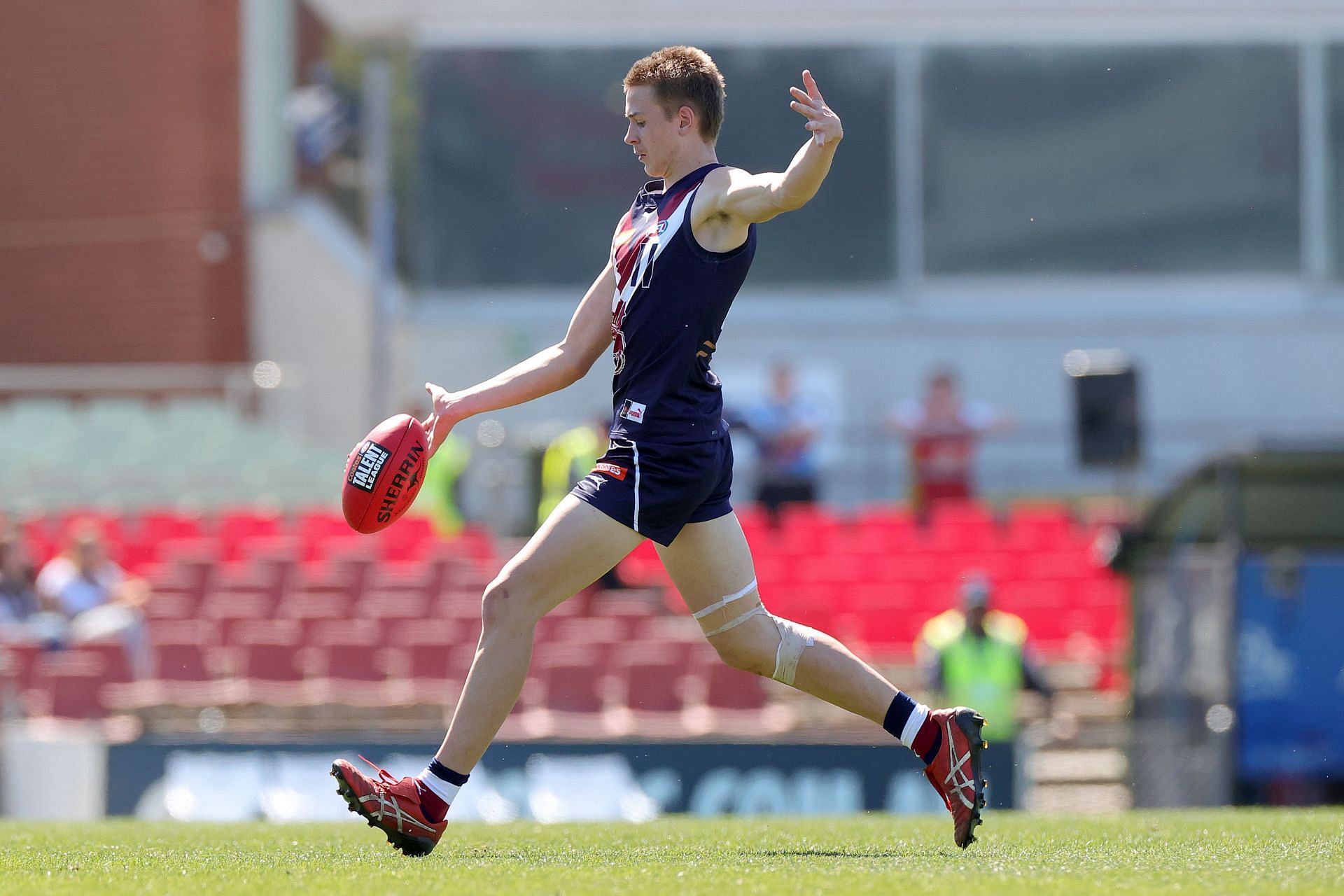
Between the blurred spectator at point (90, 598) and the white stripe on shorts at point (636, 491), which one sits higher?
the white stripe on shorts at point (636, 491)

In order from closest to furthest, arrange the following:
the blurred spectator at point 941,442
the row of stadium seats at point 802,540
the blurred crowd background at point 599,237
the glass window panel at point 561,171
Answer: the row of stadium seats at point 802,540, the blurred spectator at point 941,442, the blurred crowd background at point 599,237, the glass window panel at point 561,171

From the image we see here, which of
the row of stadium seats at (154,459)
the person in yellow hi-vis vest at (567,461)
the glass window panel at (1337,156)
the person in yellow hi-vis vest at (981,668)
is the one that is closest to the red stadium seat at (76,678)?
the person in yellow hi-vis vest at (567,461)

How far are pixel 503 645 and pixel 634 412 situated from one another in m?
0.63

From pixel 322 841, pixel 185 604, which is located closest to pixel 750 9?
pixel 185 604

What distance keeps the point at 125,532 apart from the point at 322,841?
32.7 feet

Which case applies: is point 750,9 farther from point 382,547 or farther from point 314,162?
point 382,547

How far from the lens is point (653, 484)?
4238mm

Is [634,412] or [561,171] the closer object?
[634,412]

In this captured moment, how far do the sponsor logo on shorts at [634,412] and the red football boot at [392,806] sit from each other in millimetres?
996

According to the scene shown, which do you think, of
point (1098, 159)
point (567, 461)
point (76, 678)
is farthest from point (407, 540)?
point (1098, 159)

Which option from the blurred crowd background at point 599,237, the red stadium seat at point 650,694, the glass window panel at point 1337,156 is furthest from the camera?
the glass window panel at point 1337,156

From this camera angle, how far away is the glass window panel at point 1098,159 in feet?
70.8

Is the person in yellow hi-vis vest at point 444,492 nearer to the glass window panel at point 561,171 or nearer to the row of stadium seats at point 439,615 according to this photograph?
the row of stadium seats at point 439,615

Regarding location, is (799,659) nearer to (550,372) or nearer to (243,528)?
(550,372)
